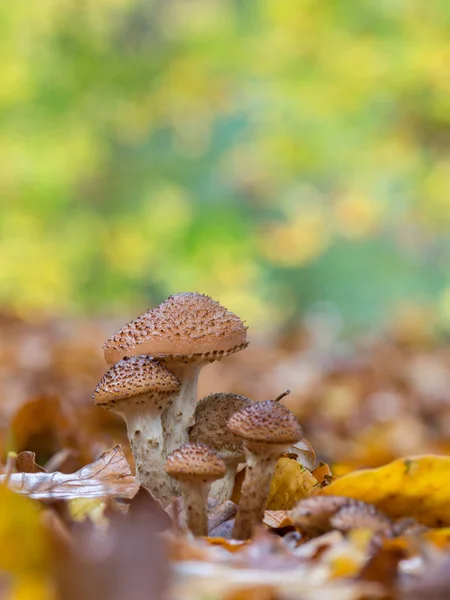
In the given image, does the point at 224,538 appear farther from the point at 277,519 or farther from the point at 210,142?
the point at 210,142

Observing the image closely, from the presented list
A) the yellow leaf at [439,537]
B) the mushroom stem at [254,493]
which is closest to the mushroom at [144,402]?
the mushroom stem at [254,493]

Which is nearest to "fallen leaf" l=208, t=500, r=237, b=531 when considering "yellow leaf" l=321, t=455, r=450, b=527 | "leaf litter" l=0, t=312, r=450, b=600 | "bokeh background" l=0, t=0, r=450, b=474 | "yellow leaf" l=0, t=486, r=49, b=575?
"leaf litter" l=0, t=312, r=450, b=600

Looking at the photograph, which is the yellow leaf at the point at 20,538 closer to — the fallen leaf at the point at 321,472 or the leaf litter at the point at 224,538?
the leaf litter at the point at 224,538

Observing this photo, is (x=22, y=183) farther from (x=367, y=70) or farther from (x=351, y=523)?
(x=351, y=523)

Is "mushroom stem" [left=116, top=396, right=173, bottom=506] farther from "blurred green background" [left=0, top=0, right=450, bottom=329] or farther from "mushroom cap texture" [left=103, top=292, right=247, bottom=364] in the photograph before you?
"blurred green background" [left=0, top=0, right=450, bottom=329]

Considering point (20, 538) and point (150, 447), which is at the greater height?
point (150, 447)

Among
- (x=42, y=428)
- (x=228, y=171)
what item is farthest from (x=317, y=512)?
(x=228, y=171)
